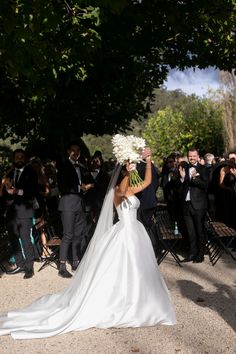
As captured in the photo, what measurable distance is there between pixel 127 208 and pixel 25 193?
8.57ft

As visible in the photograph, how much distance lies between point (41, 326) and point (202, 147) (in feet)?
102

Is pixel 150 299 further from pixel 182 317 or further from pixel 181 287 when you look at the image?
pixel 181 287

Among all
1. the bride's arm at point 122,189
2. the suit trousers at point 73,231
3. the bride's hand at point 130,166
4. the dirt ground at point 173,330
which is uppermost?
the bride's hand at point 130,166

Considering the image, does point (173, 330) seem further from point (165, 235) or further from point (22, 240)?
point (165, 235)

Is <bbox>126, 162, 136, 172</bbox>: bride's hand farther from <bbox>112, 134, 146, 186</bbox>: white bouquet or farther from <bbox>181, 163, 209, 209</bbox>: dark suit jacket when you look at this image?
<bbox>181, 163, 209, 209</bbox>: dark suit jacket

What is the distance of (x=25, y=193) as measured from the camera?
30.6 feet

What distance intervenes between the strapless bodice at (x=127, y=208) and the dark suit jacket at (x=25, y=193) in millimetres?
2497

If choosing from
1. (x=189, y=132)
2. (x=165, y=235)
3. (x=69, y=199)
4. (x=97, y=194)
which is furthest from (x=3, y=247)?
(x=189, y=132)

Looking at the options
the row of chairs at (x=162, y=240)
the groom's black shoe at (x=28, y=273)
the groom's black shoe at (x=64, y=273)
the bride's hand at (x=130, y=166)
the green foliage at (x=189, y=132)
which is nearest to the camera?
the bride's hand at (x=130, y=166)

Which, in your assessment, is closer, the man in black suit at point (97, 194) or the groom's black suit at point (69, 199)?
the groom's black suit at point (69, 199)

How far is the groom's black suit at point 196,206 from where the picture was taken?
1014 centimetres

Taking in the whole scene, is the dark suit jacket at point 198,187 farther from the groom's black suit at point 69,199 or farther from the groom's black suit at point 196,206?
the groom's black suit at point 69,199

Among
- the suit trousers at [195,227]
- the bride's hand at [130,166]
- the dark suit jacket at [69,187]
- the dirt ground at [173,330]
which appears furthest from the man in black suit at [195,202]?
the bride's hand at [130,166]

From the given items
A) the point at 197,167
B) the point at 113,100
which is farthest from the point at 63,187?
the point at 113,100
